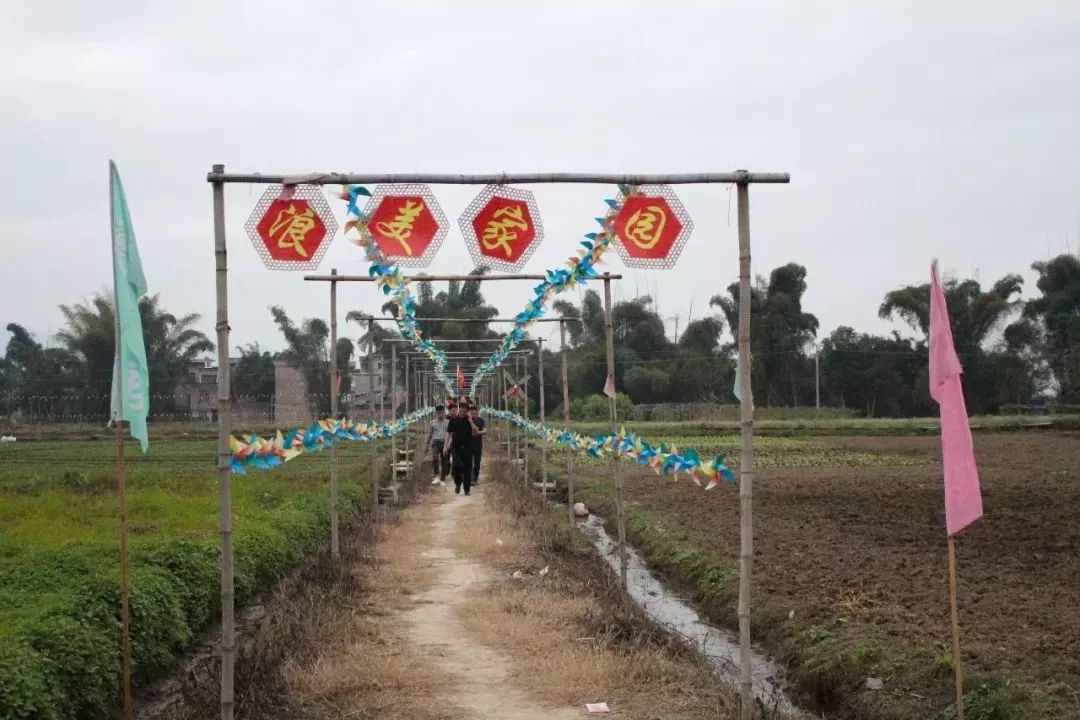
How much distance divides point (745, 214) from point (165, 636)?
508 cm

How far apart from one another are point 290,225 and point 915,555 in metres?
8.35

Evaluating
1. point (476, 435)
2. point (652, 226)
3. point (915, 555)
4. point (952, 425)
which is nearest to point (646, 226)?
point (652, 226)

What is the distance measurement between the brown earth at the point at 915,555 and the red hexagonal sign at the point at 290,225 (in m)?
4.70

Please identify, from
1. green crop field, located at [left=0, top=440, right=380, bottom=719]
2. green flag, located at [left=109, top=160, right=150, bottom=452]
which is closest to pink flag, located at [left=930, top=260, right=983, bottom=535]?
green flag, located at [left=109, top=160, right=150, bottom=452]

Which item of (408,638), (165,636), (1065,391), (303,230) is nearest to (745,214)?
(303,230)

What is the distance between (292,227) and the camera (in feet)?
19.8

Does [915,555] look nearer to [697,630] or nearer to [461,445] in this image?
[697,630]

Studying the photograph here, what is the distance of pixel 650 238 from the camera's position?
6301mm

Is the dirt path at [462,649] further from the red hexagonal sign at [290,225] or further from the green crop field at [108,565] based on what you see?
the red hexagonal sign at [290,225]

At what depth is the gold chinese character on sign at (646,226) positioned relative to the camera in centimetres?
626

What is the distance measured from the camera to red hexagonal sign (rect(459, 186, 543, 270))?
6.14 m

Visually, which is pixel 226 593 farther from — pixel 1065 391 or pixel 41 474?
pixel 1065 391

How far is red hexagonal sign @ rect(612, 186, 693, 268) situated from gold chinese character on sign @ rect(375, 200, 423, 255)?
1160 millimetres

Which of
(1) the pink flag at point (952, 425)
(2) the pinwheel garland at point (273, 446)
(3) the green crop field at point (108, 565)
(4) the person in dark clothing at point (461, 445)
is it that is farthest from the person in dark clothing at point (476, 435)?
(1) the pink flag at point (952, 425)
